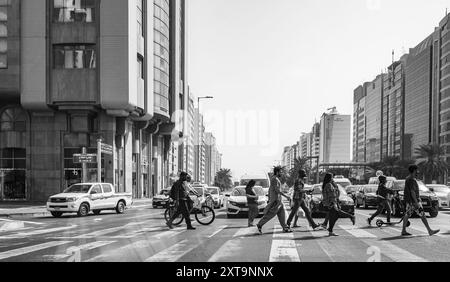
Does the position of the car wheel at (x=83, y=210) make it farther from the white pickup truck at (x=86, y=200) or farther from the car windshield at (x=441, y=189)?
the car windshield at (x=441, y=189)

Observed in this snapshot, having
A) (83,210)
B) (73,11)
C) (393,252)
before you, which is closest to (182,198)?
(393,252)

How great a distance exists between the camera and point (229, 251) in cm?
839

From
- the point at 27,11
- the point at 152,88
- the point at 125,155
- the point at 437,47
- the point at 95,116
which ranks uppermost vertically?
the point at 437,47

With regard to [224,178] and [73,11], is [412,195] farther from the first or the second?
[224,178]

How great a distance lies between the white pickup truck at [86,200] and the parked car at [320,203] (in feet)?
36.0

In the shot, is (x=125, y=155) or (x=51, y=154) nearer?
(x=51, y=154)

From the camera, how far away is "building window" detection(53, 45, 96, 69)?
43.1 m

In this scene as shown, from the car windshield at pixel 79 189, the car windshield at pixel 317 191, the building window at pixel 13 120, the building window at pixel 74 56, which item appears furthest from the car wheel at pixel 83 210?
the building window at pixel 13 120

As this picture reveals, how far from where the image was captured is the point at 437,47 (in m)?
110
